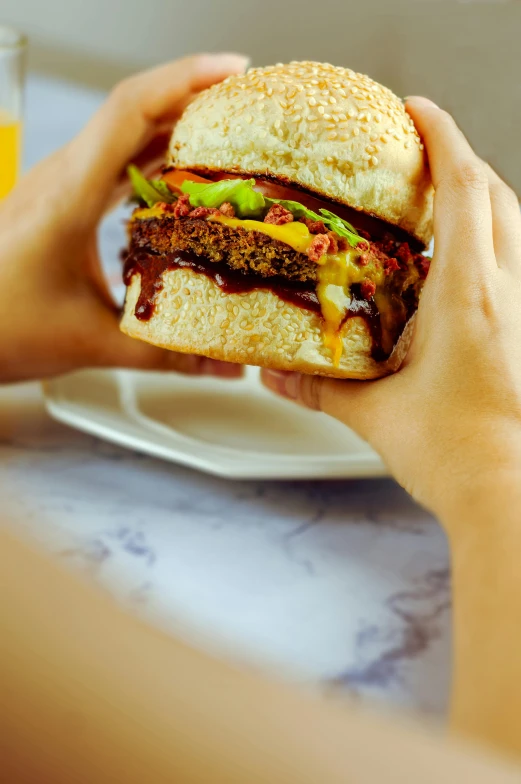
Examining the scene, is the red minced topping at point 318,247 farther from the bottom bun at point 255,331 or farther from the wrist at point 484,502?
the wrist at point 484,502

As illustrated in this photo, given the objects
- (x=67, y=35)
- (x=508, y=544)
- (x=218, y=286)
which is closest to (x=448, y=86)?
(x=218, y=286)

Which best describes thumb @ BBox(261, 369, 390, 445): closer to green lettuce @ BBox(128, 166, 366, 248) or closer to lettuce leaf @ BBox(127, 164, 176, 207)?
green lettuce @ BBox(128, 166, 366, 248)

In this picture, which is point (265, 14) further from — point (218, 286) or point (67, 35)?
point (218, 286)

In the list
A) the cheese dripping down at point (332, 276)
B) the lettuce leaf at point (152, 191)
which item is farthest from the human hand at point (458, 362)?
the lettuce leaf at point (152, 191)

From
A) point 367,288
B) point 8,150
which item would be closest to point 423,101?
point 367,288

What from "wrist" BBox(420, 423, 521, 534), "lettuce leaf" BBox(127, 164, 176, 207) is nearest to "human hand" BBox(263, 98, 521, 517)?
"wrist" BBox(420, 423, 521, 534)
